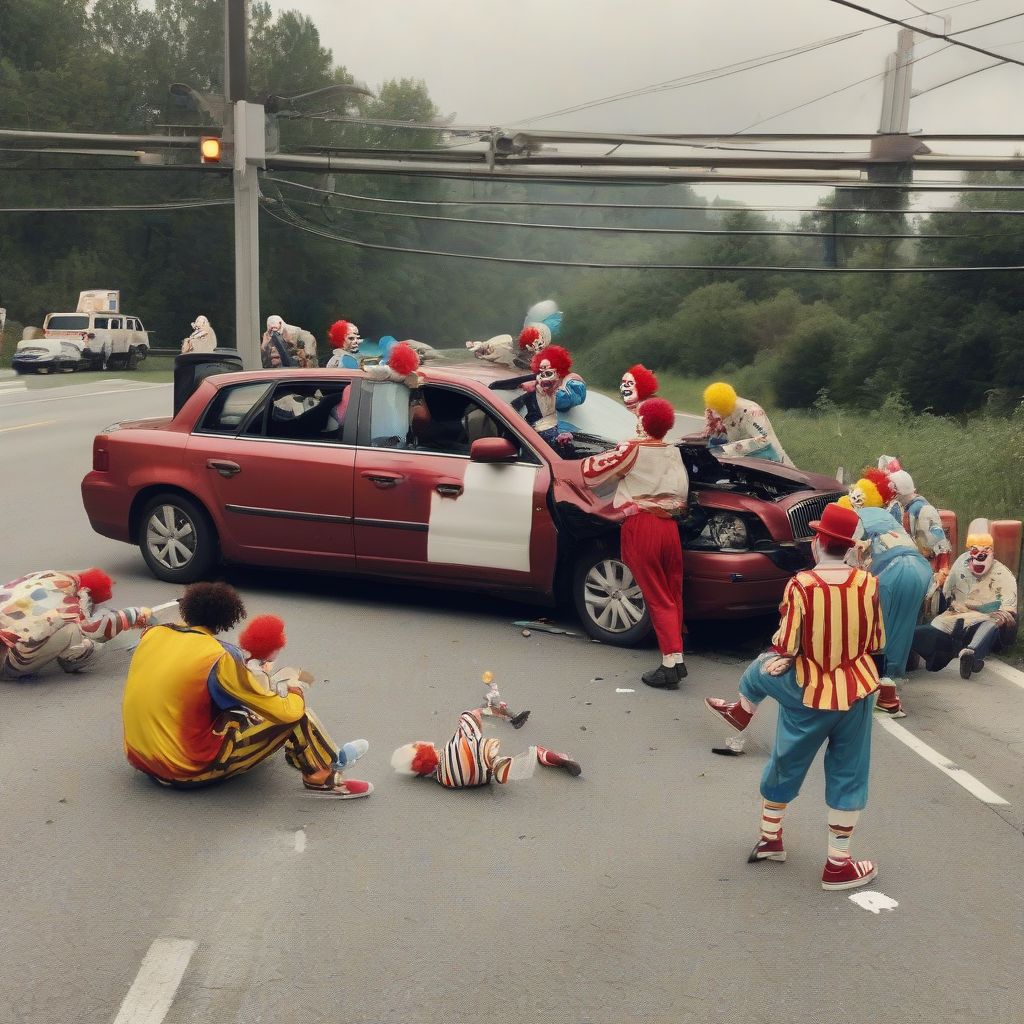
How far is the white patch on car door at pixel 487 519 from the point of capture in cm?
834

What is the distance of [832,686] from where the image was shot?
4812 mm

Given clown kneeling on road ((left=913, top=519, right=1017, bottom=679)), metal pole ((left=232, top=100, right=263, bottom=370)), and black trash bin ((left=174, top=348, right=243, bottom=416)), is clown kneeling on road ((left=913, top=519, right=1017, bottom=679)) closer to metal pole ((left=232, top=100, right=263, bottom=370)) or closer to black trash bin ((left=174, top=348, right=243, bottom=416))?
black trash bin ((left=174, top=348, right=243, bottom=416))

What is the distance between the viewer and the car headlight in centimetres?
801

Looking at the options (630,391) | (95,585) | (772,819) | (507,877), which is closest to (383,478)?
(630,391)

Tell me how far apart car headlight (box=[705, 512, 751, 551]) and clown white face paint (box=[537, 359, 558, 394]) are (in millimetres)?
1538

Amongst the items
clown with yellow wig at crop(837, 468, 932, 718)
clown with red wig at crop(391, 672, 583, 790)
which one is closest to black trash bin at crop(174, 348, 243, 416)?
clown with yellow wig at crop(837, 468, 932, 718)

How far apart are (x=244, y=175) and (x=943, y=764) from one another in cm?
1523

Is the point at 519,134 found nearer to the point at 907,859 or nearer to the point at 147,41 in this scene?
the point at 907,859

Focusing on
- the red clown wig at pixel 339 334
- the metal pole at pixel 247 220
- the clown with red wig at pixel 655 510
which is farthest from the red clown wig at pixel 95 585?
the metal pole at pixel 247 220

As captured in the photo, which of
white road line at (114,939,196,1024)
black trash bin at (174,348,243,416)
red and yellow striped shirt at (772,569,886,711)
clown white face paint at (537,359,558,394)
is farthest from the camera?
black trash bin at (174,348,243,416)

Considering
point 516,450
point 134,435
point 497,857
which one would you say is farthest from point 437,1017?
point 134,435

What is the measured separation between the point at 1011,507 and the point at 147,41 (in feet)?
193

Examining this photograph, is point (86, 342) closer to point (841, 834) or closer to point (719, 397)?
point (719, 397)

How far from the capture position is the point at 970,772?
6.26 metres
